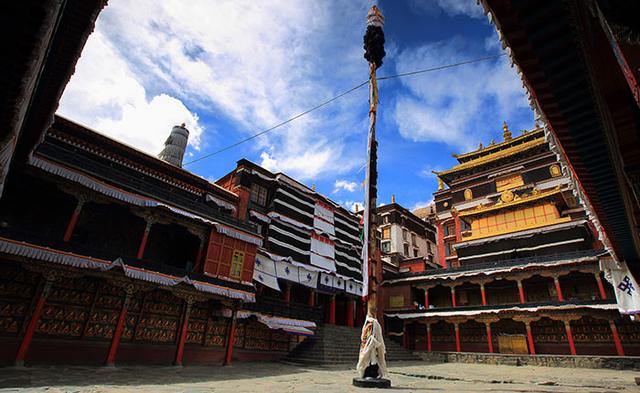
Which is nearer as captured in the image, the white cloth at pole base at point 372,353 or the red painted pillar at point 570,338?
the white cloth at pole base at point 372,353

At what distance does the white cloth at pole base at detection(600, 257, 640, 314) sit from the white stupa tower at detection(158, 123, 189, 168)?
2433cm

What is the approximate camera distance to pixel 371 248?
9219 millimetres

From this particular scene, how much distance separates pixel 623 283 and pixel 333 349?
14028 millimetres

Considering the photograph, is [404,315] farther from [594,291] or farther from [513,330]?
[594,291]

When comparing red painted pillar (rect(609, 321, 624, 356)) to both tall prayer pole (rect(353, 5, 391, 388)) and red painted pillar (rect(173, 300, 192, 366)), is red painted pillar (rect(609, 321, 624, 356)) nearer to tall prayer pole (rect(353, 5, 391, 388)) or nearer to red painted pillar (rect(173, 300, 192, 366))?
tall prayer pole (rect(353, 5, 391, 388))

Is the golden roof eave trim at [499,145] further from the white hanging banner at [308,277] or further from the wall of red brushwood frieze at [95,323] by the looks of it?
the wall of red brushwood frieze at [95,323]

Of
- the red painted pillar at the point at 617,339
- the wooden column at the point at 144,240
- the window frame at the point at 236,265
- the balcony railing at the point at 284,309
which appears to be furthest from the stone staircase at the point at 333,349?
the red painted pillar at the point at 617,339

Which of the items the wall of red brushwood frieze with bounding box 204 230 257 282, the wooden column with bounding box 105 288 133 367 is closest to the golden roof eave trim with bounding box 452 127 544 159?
the wall of red brushwood frieze with bounding box 204 230 257 282

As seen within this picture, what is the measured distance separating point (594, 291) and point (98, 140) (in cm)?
3121

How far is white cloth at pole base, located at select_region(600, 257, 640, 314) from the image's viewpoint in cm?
1130

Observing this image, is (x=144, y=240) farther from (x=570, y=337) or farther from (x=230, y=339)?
(x=570, y=337)

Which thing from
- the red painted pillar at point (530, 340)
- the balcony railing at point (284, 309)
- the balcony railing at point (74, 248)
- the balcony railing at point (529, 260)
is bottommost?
the red painted pillar at point (530, 340)

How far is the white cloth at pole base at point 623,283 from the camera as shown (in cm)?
1130

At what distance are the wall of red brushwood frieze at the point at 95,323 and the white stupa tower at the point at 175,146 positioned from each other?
37.6 ft
